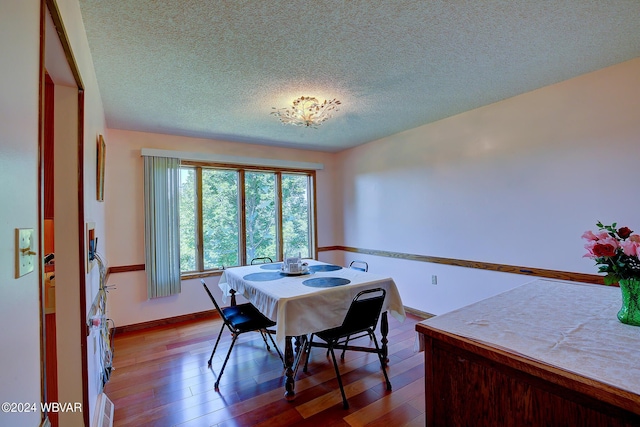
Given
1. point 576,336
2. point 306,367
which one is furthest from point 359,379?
point 576,336

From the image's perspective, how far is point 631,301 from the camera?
1.21 meters

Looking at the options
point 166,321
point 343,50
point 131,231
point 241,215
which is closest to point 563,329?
point 343,50

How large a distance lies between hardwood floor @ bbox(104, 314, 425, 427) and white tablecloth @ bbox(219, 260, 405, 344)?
0.49 metres

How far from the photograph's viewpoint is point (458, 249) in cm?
323

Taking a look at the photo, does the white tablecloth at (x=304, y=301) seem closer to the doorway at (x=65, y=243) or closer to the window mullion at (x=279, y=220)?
the doorway at (x=65, y=243)

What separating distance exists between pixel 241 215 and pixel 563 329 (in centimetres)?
372

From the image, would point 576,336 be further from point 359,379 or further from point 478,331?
point 359,379

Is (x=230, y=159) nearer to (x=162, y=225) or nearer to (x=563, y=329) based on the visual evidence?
(x=162, y=225)

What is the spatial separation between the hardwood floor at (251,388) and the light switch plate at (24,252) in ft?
5.47

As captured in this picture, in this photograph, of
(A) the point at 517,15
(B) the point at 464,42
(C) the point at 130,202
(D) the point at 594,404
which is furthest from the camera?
(C) the point at 130,202

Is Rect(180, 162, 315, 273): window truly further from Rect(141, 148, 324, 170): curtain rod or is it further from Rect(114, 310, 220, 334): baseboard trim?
Rect(114, 310, 220, 334): baseboard trim

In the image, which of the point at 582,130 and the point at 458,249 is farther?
the point at 458,249

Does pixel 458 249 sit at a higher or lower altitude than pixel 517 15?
lower

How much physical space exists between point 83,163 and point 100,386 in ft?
5.14
